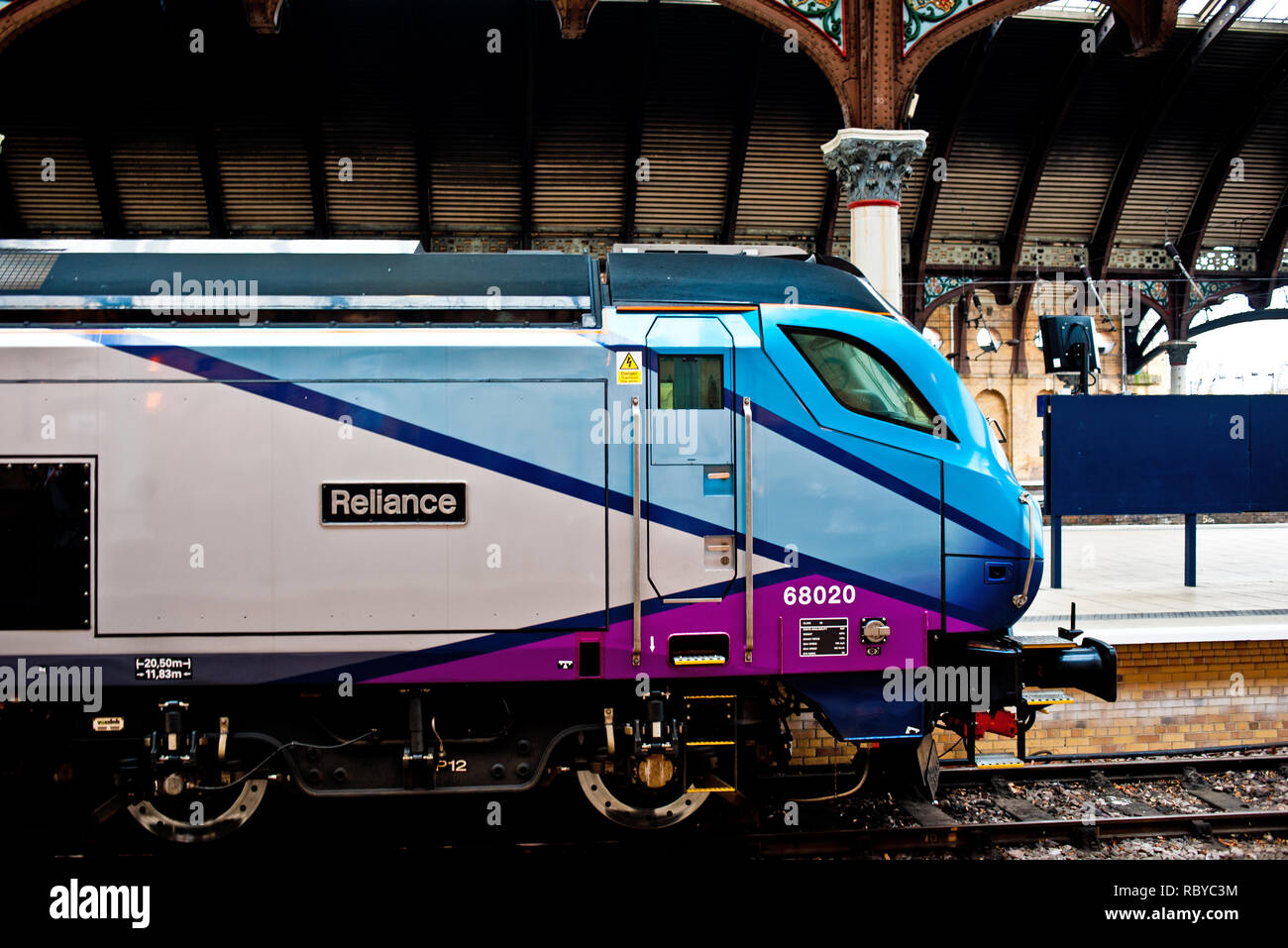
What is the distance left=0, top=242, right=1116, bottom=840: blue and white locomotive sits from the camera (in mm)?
4625

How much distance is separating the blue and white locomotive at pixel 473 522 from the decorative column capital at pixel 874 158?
263 inches

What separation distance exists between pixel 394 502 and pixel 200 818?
229 centimetres

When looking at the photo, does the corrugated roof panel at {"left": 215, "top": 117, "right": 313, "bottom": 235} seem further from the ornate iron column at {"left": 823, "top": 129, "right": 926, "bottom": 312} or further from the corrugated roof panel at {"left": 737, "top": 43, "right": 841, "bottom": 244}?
the ornate iron column at {"left": 823, "top": 129, "right": 926, "bottom": 312}

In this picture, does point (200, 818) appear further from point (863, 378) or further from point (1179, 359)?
point (1179, 359)

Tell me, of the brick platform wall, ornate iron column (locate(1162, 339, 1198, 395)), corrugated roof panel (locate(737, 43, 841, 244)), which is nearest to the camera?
the brick platform wall

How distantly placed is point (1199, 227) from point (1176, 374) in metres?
3.69

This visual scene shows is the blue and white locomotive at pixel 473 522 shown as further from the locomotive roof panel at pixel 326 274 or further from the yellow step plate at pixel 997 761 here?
the yellow step plate at pixel 997 761

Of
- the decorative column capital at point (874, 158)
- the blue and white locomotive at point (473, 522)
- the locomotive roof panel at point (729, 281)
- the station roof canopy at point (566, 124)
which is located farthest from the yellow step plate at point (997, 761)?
the station roof canopy at point (566, 124)

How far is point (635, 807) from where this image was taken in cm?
525

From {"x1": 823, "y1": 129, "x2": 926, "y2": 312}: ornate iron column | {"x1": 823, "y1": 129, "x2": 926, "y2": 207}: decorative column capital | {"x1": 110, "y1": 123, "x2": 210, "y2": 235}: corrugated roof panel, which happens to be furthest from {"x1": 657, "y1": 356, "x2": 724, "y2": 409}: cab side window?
{"x1": 110, "y1": 123, "x2": 210, "y2": 235}: corrugated roof panel

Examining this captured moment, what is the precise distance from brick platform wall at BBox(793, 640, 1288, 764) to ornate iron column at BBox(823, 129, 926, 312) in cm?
538

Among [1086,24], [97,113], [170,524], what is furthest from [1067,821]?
[97,113]
